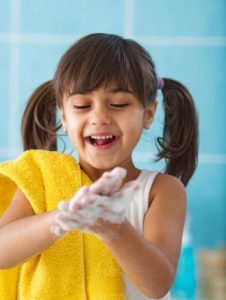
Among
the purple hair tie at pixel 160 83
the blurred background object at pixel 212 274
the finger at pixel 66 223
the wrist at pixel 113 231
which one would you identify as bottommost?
the blurred background object at pixel 212 274

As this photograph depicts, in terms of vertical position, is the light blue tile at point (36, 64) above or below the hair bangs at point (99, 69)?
below

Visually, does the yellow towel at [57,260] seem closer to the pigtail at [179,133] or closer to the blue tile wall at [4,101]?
the pigtail at [179,133]

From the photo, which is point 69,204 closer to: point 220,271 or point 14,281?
point 14,281

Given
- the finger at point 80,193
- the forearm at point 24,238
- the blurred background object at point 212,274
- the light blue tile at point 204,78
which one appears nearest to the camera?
the finger at point 80,193

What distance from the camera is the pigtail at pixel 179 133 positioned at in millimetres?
1099

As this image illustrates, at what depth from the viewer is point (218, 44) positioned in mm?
2139

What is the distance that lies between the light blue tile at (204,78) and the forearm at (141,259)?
1320 mm

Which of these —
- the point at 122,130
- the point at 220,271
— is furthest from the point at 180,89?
the point at 220,271

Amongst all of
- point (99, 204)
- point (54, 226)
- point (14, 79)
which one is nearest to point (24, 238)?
point (54, 226)

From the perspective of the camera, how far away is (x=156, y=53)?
2125 mm

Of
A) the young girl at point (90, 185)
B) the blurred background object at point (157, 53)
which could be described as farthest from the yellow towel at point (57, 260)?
the blurred background object at point (157, 53)

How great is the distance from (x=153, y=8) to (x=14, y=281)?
135cm

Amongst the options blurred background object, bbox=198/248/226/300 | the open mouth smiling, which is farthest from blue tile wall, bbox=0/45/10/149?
the open mouth smiling

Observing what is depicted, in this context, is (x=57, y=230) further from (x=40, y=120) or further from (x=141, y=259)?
(x=40, y=120)
